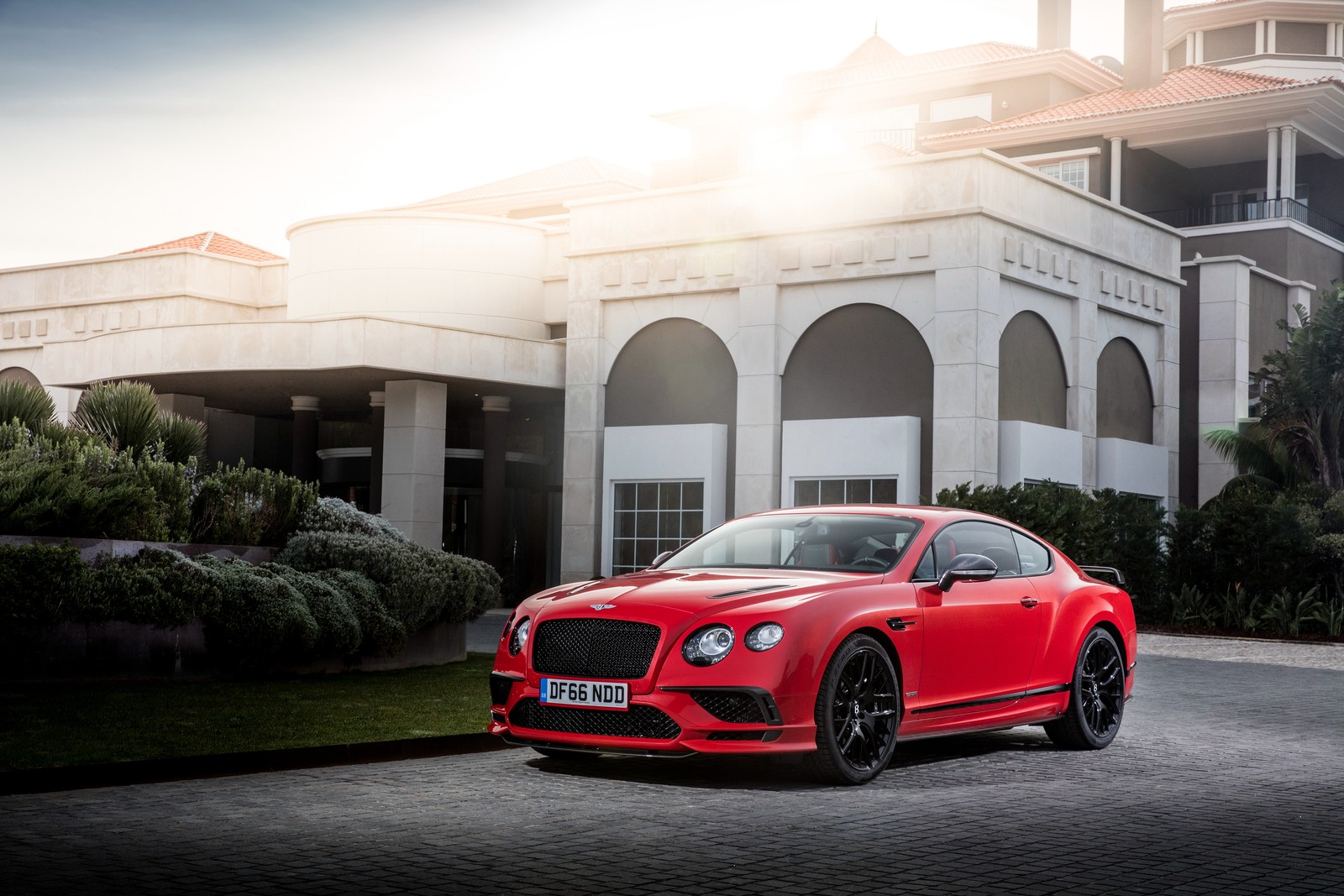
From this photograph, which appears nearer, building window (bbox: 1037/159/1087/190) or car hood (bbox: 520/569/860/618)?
car hood (bbox: 520/569/860/618)

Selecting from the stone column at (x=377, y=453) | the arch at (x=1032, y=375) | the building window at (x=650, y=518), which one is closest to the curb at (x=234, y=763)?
the arch at (x=1032, y=375)

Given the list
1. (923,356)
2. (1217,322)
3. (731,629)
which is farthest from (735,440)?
(731,629)

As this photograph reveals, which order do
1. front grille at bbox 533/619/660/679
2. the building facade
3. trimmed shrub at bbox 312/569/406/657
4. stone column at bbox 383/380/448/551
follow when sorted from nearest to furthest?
1. front grille at bbox 533/619/660/679
2. trimmed shrub at bbox 312/569/406/657
3. the building facade
4. stone column at bbox 383/380/448/551

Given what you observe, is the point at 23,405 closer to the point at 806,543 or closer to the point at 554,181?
the point at 806,543

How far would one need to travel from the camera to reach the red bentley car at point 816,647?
8164 millimetres

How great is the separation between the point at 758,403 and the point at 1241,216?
18920mm

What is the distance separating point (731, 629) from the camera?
8.23 meters

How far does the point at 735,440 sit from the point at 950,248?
566 cm

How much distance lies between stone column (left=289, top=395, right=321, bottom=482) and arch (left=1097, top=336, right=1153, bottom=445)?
16.8 m

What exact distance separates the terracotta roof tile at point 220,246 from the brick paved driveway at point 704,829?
3546cm

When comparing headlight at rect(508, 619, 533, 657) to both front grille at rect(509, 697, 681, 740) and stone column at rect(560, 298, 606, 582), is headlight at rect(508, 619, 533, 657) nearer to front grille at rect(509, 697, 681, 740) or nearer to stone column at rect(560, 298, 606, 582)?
front grille at rect(509, 697, 681, 740)

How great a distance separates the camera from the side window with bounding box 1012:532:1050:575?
34.3 ft

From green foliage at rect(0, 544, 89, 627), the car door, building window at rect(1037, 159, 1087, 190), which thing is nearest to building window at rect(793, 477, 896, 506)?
green foliage at rect(0, 544, 89, 627)

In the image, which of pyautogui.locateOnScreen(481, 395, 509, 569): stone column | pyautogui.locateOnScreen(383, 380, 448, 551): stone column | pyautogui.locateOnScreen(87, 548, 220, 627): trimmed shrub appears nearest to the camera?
pyautogui.locateOnScreen(87, 548, 220, 627): trimmed shrub
